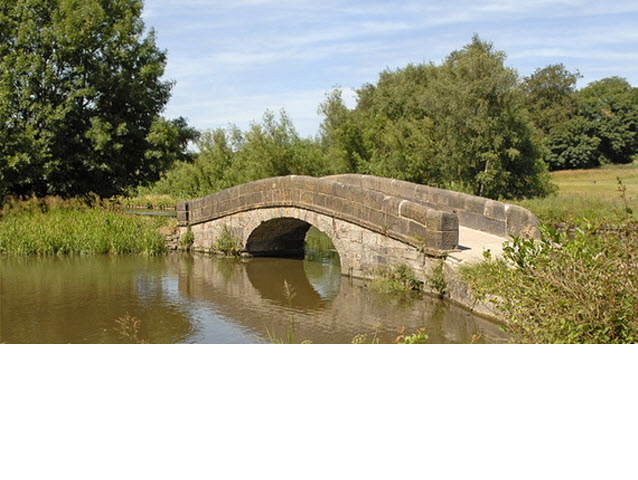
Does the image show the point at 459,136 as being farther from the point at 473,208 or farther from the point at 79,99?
the point at 79,99

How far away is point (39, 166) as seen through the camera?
50.6 ft

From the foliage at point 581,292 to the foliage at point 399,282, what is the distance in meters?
4.64

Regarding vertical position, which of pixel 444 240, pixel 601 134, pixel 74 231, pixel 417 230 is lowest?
pixel 74 231

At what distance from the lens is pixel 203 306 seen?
857cm

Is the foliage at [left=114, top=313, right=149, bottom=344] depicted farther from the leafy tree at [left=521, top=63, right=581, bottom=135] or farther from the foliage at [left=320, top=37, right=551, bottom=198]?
the leafy tree at [left=521, top=63, right=581, bottom=135]

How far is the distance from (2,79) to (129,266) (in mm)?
6891

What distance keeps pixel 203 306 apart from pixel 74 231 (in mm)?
5700

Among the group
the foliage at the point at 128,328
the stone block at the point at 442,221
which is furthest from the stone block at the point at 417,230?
the foliage at the point at 128,328

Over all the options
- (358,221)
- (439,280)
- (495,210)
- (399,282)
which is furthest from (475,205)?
(439,280)

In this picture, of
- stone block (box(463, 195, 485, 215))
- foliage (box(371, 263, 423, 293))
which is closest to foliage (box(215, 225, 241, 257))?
foliage (box(371, 263, 423, 293))

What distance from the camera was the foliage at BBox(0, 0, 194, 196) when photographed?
49.5 feet

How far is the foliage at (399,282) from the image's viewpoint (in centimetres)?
902

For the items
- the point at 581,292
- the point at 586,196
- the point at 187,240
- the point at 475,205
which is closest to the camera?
the point at 581,292

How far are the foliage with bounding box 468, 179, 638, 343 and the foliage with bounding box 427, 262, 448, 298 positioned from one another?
4.16 meters
